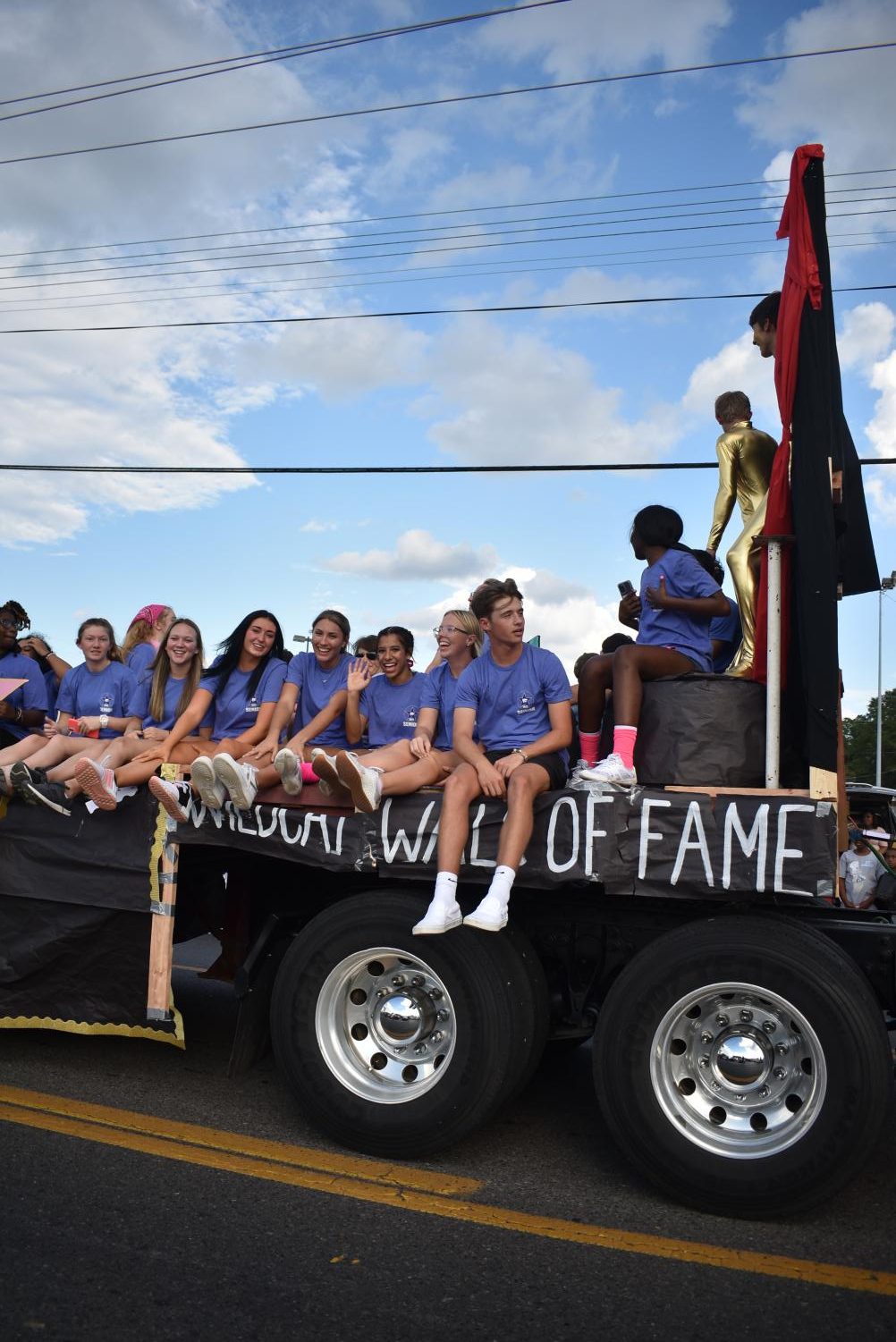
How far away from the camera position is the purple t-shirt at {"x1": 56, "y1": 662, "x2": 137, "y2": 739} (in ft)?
22.9

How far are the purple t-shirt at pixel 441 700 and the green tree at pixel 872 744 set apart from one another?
63598 millimetres

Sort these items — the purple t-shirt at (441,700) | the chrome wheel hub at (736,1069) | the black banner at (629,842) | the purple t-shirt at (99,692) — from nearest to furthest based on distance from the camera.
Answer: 1. the chrome wheel hub at (736,1069)
2. the black banner at (629,842)
3. the purple t-shirt at (441,700)
4. the purple t-shirt at (99,692)

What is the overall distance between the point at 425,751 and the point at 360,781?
2.68ft

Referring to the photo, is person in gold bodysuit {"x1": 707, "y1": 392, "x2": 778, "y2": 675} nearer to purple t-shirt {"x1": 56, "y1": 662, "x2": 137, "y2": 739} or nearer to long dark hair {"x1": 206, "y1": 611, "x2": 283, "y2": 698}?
long dark hair {"x1": 206, "y1": 611, "x2": 283, "y2": 698}

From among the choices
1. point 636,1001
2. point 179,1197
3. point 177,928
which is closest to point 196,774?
point 177,928

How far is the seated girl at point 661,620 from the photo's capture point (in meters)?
4.64

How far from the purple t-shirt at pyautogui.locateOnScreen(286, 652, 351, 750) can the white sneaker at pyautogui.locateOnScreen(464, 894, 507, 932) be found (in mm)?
2302

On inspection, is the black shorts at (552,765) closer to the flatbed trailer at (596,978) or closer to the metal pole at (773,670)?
the flatbed trailer at (596,978)

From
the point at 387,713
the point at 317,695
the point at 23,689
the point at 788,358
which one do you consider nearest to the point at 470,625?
the point at 387,713

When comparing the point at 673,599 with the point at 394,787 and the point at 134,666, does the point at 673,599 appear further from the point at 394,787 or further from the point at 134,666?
the point at 134,666

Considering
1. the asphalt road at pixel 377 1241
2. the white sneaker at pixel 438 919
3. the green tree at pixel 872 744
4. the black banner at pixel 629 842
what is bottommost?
the asphalt road at pixel 377 1241

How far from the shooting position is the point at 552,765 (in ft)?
15.4

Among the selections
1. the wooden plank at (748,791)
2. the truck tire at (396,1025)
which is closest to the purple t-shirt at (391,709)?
the truck tire at (396,1025)

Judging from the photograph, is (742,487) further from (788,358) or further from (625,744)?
(625,744)
